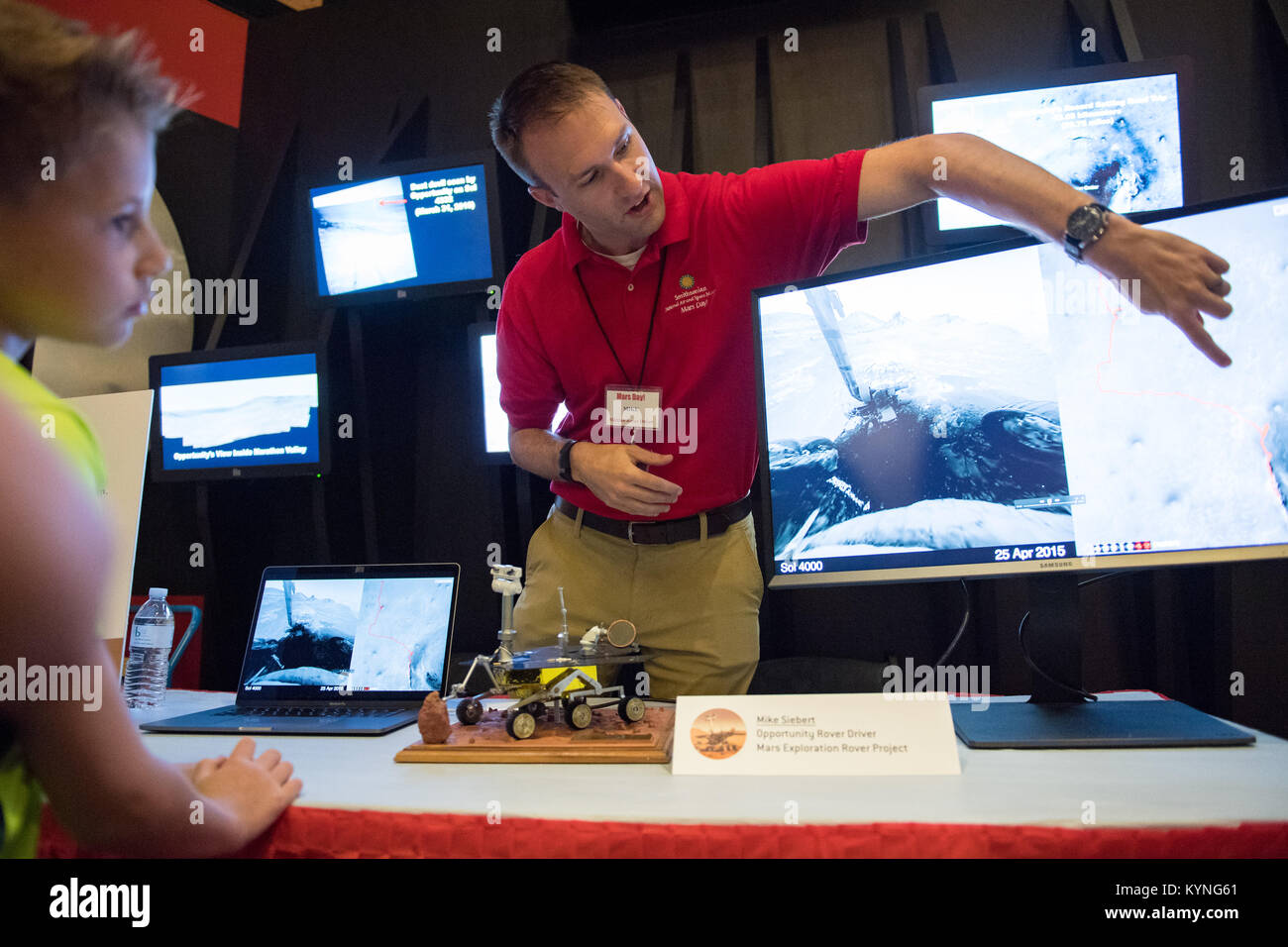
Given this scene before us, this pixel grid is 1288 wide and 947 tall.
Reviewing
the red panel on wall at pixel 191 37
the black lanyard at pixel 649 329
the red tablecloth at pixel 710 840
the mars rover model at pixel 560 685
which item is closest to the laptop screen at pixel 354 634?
the mars rover model at pixel 560 685

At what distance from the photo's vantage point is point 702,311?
157cm

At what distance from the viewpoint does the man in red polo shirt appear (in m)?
1.50

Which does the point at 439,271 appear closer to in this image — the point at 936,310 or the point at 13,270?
the point at 936,310

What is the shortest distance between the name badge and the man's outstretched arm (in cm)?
50

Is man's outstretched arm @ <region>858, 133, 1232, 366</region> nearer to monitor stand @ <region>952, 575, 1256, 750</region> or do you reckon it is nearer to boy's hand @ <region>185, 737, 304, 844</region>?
monitor stand @ <region>952, 575, 1256, 750</region>

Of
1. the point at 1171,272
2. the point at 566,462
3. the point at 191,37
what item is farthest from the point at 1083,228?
the point at 191,37

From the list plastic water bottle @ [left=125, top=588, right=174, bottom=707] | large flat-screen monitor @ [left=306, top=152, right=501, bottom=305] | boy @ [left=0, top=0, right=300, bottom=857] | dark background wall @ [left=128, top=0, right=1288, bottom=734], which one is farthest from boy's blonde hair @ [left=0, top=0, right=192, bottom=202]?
dark background wall @ [left=128, top=0, right=1288, bottom=734]

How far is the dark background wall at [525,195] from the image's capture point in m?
2.91

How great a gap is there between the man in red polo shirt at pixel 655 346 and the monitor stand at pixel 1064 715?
21.1 inches

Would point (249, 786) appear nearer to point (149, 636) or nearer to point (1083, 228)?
point (1083, 228)

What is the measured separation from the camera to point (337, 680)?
1.58 metres

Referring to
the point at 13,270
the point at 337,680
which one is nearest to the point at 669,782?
the point at 13,270

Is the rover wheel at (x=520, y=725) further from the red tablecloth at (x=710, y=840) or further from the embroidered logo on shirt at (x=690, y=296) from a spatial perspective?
the embroidered logo on shirt at (x=690, y=296)

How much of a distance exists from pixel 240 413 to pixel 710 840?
10.4ft
